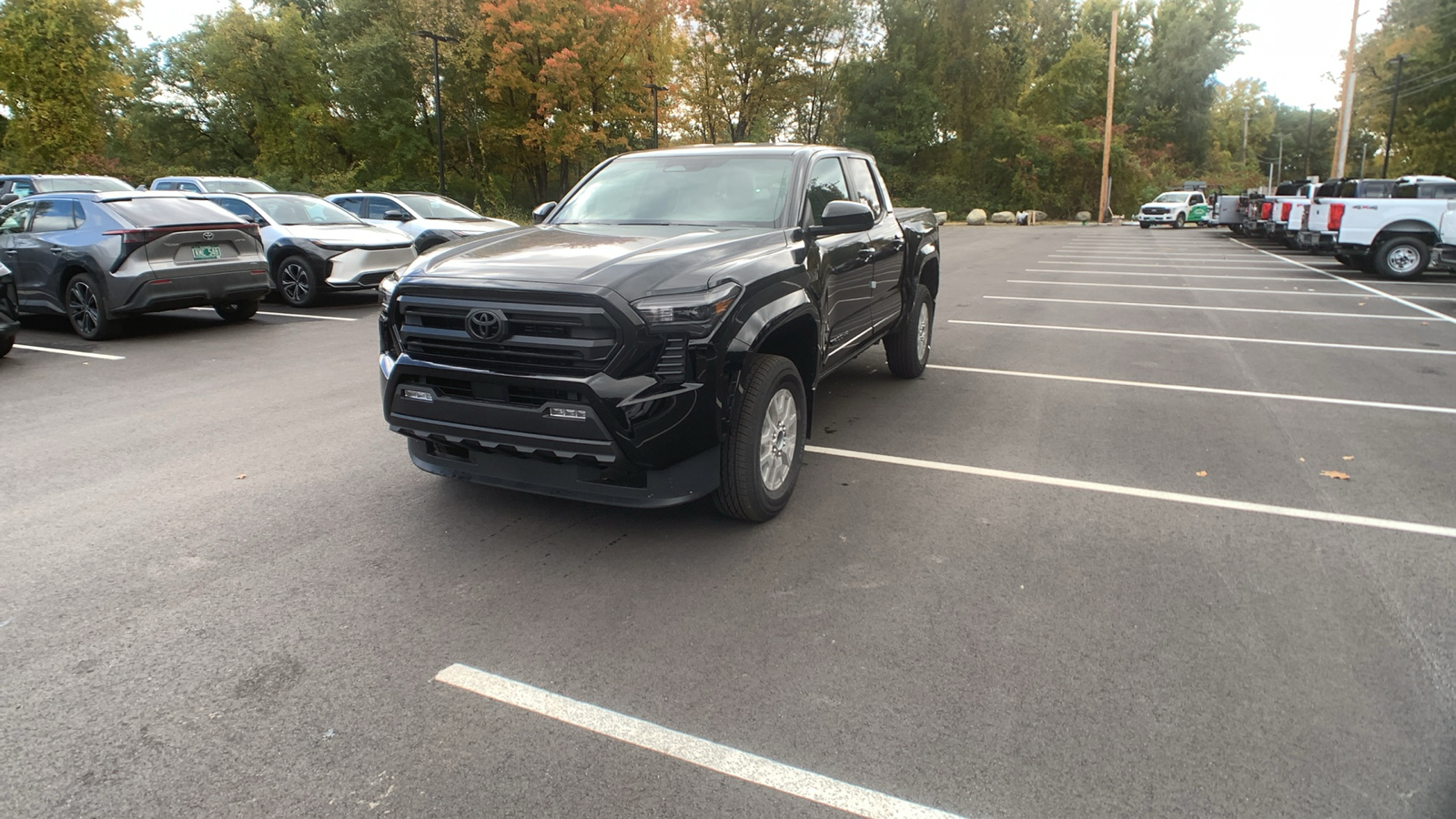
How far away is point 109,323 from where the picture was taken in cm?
999

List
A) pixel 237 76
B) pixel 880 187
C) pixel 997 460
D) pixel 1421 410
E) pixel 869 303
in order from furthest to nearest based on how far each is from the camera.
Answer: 1. pixel 237 76
2. pixel 880 187
3. pixel 1421 410
4. pixel 869 303
5. pixel 997 460

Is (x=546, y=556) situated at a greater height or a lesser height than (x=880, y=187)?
lesser

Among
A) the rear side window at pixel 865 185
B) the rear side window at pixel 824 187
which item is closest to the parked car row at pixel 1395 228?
the rear side window at pixel 865 185

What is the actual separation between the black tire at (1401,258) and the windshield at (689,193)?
51.3 ft

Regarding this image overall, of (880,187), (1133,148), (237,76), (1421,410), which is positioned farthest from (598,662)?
(1133,148)

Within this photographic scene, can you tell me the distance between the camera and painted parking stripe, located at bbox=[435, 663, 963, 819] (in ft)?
8.38

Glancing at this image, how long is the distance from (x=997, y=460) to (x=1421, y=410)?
150 inches

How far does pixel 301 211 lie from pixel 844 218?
11195 millimetres

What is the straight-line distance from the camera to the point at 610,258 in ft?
14.1

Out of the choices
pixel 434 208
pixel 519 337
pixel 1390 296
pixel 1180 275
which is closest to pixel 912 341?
pixel 519 337

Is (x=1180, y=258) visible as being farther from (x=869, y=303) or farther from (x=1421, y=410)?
(x=869, y=303)

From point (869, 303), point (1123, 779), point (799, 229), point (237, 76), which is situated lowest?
point (1123, 779)

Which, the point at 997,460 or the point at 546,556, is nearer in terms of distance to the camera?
the point at 546,556

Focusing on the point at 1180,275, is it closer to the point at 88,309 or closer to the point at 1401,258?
the point at 1401,258
